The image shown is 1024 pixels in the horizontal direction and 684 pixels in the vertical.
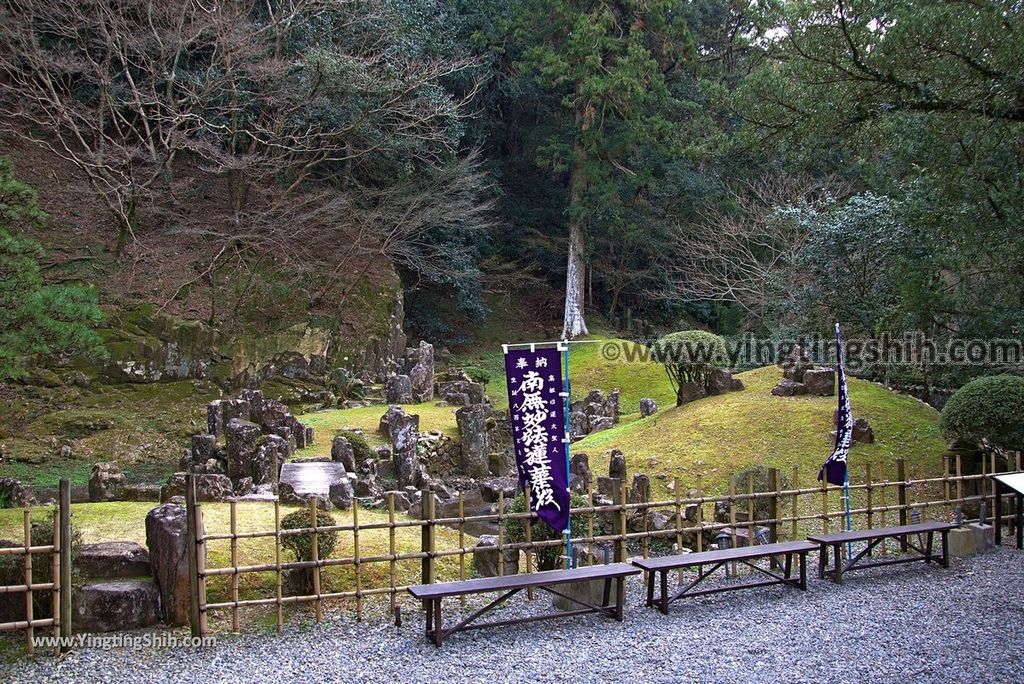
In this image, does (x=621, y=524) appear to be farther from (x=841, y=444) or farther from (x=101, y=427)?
(x=101, y=427)

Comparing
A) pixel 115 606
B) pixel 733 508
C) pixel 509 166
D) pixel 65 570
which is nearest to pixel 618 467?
pixel 733 508

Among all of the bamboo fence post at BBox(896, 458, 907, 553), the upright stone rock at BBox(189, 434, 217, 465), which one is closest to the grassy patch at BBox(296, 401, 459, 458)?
the upright stone rock at BBox(189, 434, 217, 465)

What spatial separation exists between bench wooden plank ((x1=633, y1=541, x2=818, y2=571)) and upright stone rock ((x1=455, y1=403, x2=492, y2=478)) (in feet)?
22.5

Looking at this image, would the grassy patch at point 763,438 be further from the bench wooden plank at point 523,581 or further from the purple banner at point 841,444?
the bench wooden plank at point 523,581

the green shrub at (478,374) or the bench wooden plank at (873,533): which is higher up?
the green shrub at (478,374)

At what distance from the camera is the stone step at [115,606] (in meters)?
5.66

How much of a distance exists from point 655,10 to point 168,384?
15.6m

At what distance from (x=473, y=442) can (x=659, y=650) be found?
26.6 feet

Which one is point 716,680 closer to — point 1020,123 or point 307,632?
point 307,632

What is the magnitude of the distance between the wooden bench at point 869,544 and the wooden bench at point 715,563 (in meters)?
0.24

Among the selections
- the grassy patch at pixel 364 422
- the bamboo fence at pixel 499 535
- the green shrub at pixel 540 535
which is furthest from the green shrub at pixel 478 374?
the green shrub at pixel 540 535

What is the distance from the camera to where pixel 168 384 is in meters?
16.5

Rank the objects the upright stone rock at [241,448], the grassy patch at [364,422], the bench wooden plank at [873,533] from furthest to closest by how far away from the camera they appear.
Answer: the grassy patch at [364,422] → the upright stone rock at [241,448] → the bench wooden plank at [873,533]

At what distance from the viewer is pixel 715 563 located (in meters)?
6.67
